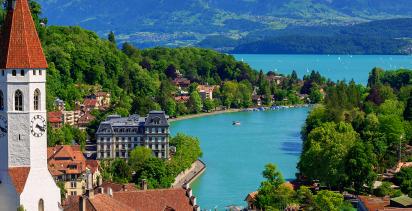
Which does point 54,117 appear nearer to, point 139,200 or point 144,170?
point 144,170

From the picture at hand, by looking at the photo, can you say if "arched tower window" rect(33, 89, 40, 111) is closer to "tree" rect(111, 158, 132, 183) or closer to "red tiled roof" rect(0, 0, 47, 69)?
"red tiled roof" rect(0, 0, 47, 69)

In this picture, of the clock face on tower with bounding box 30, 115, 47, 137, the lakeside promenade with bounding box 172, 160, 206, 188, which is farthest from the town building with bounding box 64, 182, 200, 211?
the lakeside promenade with bounding box 172, 160, 206, 188

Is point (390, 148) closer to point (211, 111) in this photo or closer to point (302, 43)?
point (211, 111)

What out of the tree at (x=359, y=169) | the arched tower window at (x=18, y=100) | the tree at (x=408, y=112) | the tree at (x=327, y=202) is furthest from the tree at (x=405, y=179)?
the arched tower window at (x=18, y=100)

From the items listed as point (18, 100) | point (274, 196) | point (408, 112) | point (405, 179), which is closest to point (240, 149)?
point (408, 112)

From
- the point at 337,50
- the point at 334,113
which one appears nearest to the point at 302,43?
the point at 337,50
